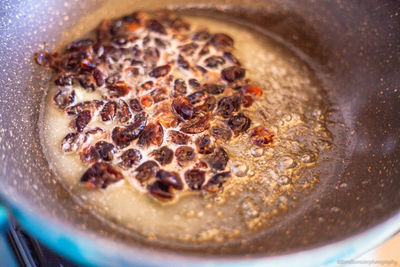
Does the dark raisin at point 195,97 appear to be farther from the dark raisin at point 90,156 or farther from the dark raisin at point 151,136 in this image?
the dark raisin at point 90,156

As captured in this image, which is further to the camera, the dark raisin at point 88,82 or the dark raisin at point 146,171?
the dark raisin at point 88,82

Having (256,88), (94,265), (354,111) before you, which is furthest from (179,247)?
(354,111)

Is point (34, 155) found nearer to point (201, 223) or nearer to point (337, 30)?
point (201, 223)

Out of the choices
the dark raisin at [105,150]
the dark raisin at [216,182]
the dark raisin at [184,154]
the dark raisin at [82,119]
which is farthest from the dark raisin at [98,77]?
the dark raisin at [216,182]

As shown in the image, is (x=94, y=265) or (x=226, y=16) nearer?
(x=94, y=265)

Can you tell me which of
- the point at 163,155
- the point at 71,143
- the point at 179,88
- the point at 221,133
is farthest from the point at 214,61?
the point at 71,143

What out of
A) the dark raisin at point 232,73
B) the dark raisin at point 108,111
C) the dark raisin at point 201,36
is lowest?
the dark raisin at point 108,111

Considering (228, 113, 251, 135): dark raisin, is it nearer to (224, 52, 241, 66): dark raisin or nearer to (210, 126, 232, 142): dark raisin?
(210, 126, 232, 142): dark raisin
